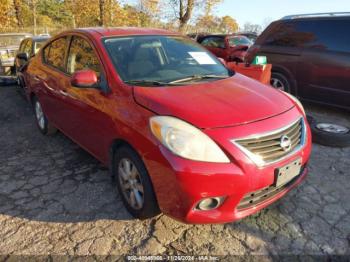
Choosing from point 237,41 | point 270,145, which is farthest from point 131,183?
point 237,41

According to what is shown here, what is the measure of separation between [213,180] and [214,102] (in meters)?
0.70

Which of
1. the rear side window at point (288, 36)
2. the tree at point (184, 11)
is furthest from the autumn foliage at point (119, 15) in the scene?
the rear side window at point (288, 36)

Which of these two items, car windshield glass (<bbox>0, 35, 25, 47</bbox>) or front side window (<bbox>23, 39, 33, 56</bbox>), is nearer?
front side window (<bbox>23, 39, 33, 56</bbox>)

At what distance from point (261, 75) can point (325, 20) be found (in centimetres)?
161

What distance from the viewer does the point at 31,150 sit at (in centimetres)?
424

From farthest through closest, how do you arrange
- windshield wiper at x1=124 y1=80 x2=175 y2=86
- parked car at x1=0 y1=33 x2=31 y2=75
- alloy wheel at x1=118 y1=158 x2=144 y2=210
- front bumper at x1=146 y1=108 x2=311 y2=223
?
parked car at x1=0 y1=33 x2=31 y2=75
windshield wiper at x1=124 y1=80 x2=175 y2=86
alloy wheel at x1=118 y1=158 x2=144 y2=210
front bumper at x1=146 y1=108 x2=311 y2=223

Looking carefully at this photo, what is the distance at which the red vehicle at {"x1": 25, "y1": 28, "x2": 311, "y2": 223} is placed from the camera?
2.12m

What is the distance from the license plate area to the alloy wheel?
1.06 m

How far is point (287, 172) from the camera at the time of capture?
2.36 metres

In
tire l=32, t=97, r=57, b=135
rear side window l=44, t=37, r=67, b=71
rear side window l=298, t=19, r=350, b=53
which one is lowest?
tire l=32, t=97, r=57, b=135

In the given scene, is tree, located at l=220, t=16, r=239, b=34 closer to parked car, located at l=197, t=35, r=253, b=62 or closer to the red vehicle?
parked car, located at l=197, t=35, r=253, b=62

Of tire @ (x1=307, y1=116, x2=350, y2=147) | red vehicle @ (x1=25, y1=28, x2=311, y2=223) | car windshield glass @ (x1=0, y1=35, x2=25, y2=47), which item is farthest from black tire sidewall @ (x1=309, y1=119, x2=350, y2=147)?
car windshield glass @ (x1=0, y1=35, x2=25, y2=47)

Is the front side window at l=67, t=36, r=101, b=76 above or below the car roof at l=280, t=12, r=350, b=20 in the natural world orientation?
below

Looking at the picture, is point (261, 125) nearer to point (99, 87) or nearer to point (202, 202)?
point (202, 202)
